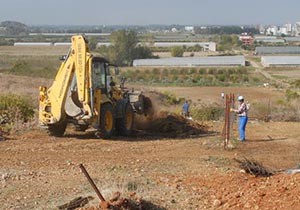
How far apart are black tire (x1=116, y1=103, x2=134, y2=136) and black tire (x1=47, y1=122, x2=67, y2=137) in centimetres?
164

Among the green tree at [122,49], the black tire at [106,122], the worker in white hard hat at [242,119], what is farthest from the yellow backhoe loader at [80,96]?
the green tree at [122,49]

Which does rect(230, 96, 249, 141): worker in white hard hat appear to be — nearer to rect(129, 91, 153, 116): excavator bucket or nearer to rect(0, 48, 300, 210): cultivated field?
rect(0, 48, 300, 210): cultivated field

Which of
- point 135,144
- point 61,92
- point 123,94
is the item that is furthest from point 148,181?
point 123,94

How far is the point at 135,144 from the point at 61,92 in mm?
2516

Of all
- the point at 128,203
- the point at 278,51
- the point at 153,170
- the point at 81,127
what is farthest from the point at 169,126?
the point at 278,51

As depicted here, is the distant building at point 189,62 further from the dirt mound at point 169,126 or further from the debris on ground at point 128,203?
the debris on ground at point 128,203

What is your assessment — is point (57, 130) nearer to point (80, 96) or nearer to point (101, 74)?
point (80, 96)

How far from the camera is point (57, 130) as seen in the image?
17.6 meters

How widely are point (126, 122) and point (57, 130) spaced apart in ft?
6.96

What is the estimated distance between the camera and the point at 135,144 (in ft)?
53.9

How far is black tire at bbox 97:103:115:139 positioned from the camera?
1706 centimetres

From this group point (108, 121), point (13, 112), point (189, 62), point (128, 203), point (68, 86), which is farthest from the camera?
point (189, 62)

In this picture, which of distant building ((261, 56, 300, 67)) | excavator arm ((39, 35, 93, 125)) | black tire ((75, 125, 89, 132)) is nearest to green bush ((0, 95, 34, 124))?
black tire ((75, 125, 89, 132))

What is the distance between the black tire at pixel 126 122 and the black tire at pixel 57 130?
1.64m
